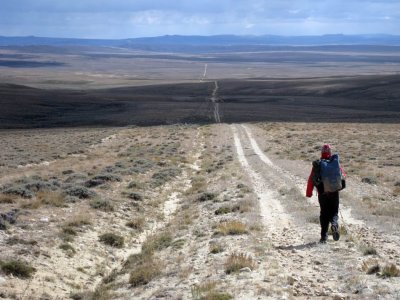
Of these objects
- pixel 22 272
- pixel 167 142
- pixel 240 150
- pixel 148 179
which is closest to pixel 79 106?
pixel 167 142

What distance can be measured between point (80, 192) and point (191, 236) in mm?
6606

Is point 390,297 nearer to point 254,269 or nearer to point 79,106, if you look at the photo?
point 254,269

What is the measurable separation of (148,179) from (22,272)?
1478 cm

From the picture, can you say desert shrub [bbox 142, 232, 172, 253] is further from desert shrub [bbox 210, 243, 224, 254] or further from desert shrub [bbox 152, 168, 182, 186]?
desert shrub [bbox 152, 168, 182, 186]

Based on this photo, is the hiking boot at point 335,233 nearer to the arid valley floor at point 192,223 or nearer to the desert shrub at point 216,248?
the arid valley floor at point 192,223

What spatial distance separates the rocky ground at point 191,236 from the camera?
33.8ft

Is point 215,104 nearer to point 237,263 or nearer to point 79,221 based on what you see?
point 79,221

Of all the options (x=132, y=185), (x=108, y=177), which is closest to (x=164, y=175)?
(x=108, y=177)

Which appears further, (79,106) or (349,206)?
(79,106)

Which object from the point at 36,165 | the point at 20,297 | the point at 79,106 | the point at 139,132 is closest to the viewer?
the point at 20,297

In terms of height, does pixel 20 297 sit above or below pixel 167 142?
above

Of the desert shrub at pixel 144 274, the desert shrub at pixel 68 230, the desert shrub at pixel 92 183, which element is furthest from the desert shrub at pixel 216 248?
the desert shrub at pixel 92 183

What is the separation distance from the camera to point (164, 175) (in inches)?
1097

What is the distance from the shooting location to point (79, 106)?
101 metres
